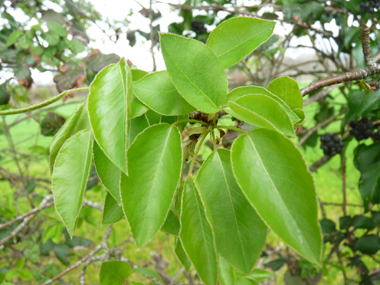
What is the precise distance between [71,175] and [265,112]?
22 cm


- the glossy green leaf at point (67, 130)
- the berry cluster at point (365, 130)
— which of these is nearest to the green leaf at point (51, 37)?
the glossy green leaf at point (67, 130)

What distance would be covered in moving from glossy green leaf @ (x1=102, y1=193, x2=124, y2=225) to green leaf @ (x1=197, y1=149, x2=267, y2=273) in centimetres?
12

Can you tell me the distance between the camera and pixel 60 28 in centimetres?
99

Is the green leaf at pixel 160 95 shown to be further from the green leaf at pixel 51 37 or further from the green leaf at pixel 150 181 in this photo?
the green leaf at pixel 51 37

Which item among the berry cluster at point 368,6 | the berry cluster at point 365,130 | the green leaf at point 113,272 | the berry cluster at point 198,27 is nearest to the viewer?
the green leaf at point 113,272

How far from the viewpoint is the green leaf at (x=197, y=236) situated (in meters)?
0.28

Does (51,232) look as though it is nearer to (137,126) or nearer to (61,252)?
(61,252)

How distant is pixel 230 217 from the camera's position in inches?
11.7


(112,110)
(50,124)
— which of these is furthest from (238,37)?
(50,124)

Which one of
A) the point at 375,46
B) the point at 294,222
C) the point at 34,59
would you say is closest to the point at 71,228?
the point at 294,222

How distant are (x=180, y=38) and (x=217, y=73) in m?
0.06

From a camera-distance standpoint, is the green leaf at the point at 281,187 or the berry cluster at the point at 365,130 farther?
the berry cluster at the point at 365,130

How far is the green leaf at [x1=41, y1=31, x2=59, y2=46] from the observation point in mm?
967

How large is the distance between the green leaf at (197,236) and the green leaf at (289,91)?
0.60 ft
